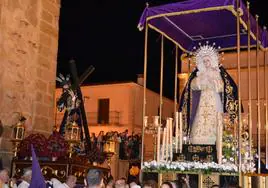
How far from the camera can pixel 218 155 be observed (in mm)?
7352

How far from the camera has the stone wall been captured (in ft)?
27.7

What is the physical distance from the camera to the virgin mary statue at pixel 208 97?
833 cm

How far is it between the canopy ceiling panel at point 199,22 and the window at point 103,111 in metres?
17.6

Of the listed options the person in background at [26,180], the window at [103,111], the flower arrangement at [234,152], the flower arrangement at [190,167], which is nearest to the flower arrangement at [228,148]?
the flower arrangement at [234,152]

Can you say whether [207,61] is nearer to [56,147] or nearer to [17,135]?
[56,147]

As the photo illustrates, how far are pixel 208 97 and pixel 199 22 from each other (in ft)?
4.69

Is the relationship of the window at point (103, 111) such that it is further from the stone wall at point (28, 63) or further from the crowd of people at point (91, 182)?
the crowd of people at point (91, 182)

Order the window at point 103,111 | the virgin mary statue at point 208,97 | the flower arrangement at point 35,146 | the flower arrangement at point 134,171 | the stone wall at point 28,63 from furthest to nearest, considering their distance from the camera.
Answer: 1. the window at point 103,111
2. the flower arrangement at point 134,171
3. the stone wall at point 28,63
4. the virgin mary statue at point 208,97
5. the flower arrangement at point 35,146

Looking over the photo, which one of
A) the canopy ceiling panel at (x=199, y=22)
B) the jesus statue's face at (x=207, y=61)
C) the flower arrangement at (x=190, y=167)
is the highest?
the canopy ceiling panel at (x=199, y=22)

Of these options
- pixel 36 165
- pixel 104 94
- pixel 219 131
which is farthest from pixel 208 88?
pixel 104 94

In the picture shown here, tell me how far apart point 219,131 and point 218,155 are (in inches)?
15.1

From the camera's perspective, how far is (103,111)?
27.7 m

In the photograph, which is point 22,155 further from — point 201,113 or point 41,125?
point 201,113

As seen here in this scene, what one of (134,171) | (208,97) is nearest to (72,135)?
(208,97)
